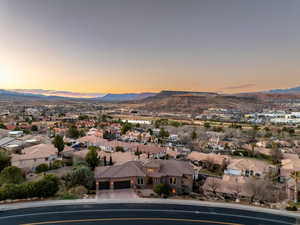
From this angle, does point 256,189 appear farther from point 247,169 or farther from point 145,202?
point 145,202

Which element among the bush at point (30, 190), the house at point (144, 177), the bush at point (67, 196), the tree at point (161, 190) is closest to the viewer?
the bush at point (30, 190)

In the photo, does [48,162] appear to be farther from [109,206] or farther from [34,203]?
[109,206]

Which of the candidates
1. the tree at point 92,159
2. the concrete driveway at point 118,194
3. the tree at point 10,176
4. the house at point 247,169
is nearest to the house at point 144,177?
the concrete driveway at point 118,194

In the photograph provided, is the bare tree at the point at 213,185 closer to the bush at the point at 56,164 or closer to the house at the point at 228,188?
the house at the point at 228,188

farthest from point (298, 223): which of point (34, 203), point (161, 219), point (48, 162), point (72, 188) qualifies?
point (48, 162)

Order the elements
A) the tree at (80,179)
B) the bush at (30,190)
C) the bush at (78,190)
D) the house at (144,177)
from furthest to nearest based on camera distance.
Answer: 1. the house at (144,177)
2. the tree at (80,179)
3. the bush at (78,190)
4. the bush at (30,190)

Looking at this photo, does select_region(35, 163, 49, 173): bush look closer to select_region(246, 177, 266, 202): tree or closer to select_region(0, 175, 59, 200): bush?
select_region(0, 175, 59, 200): bush

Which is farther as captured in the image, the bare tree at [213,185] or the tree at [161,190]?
the bare tree at [213,185]

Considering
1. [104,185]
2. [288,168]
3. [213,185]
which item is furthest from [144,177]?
[288,168]

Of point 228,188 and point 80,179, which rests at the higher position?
point 80,179
